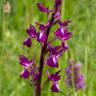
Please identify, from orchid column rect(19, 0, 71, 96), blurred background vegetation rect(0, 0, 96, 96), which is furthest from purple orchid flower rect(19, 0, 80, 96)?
blurred background vegetation rect(0, 0, 96, 96)

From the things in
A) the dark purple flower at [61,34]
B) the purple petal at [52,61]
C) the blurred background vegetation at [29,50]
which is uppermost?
the dark purple flower at [61,34]

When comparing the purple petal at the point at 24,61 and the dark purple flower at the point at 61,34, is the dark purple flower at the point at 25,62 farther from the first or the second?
the dark purple flower at the point at 61,34

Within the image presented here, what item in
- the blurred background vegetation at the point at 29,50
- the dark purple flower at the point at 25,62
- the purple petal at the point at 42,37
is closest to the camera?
the purple petal at the point at 42,37

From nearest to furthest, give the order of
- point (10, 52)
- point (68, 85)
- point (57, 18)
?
point (57, 18), point (68, 85), point (10, 52)

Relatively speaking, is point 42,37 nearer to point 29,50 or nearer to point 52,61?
point 52,61

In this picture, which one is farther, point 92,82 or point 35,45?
point 35,45

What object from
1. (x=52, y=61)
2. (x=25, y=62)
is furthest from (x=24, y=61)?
(x=52, y=61)

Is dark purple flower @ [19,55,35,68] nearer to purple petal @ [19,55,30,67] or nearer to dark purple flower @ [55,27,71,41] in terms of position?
purple petal @ [19,55,30,67]

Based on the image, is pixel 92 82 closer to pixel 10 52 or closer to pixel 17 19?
pixel 10 52

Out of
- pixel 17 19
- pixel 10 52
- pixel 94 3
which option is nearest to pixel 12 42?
pixel 10 52

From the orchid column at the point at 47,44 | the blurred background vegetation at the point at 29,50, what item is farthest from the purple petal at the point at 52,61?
the blurred background vegetation at the point at 29,50

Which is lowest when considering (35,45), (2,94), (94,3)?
(2,94)
